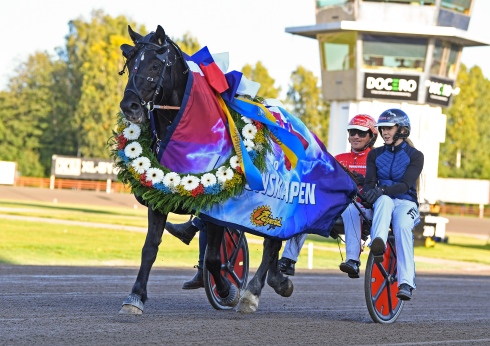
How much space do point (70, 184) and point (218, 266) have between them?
6069 cm

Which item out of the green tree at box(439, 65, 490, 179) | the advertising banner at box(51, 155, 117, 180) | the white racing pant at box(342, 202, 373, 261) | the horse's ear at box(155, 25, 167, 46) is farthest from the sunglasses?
the green tree at box(439, 65, 490, 179)

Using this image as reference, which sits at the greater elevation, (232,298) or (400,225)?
(400,225)

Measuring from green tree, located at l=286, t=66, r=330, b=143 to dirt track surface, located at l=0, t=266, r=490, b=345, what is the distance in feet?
215

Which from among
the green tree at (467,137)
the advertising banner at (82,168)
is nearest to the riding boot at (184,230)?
the advertising banner at (82,168)

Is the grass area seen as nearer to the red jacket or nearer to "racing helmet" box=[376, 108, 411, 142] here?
the red jacket

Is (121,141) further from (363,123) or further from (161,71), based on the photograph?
(363,123)

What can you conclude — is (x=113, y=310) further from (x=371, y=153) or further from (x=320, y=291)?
(x=320, y=291)

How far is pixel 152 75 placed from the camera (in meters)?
8.59

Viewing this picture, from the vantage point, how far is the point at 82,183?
2699 inches

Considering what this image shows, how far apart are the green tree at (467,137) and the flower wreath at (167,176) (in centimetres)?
7309

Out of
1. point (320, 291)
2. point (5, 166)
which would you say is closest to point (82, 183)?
point (5, 166)

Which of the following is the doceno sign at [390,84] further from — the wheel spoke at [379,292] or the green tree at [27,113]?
the green tree at [27,113]

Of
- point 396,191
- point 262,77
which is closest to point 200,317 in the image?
point 396,191

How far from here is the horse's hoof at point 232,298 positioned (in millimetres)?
10177
